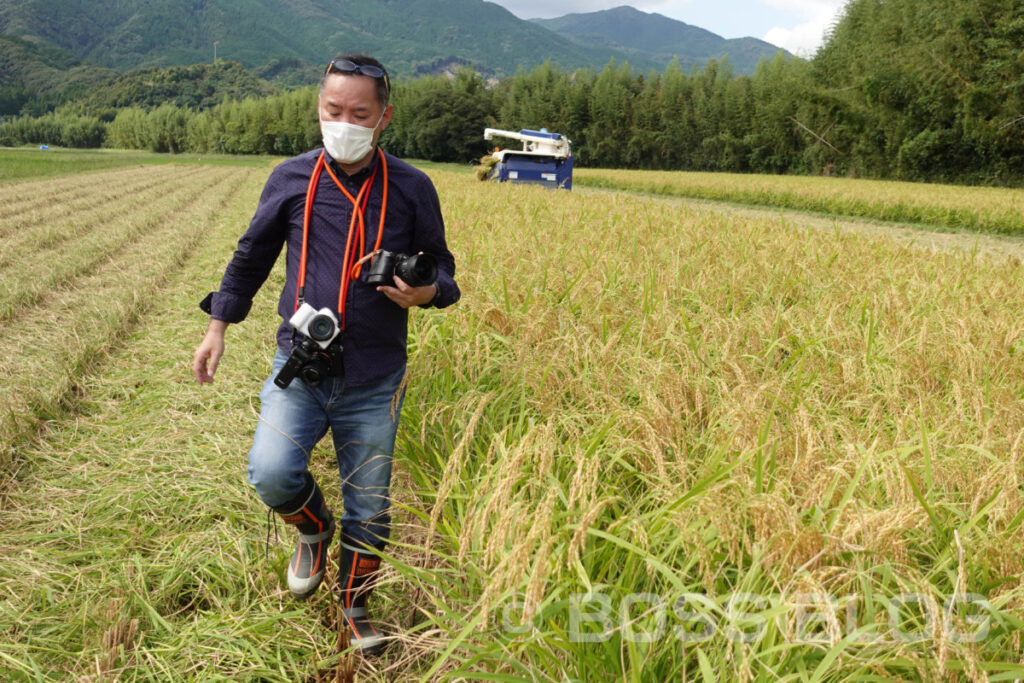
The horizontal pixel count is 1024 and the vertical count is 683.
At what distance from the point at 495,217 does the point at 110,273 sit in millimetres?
4434

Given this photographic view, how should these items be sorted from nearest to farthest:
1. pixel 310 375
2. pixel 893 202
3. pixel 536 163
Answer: pixel 310 375 → pixel 893 202 → pixel 536 163

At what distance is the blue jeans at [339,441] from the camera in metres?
1.73

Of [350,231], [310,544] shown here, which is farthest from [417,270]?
[310,544]

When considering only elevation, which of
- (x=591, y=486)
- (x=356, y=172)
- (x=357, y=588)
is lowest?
(x=357, y=588)

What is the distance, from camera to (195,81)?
117500 millimetres

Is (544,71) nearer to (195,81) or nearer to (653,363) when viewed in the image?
(653,363)

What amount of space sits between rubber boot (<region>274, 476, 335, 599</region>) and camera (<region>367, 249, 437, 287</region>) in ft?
2.16

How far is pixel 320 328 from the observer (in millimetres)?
1695

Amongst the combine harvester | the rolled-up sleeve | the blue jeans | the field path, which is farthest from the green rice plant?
the rolled-up sleeve

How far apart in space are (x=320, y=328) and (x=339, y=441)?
43cm

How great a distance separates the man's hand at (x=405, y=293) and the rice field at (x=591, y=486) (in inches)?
16.3

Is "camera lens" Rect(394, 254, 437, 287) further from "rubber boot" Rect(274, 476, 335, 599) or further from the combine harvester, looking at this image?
the combine harvester

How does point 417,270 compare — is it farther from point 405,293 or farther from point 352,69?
point 352,69

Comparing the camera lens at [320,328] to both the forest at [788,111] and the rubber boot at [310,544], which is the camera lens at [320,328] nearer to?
the rubber boot at [310,544]
